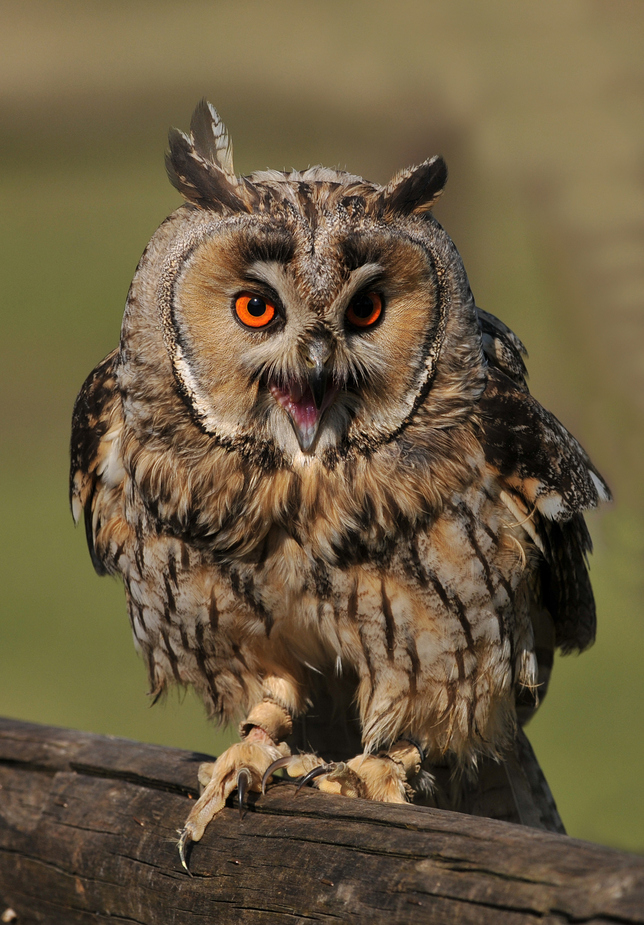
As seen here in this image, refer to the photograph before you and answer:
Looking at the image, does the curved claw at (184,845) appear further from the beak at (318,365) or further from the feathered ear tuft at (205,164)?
the feathered ear tuft at (205,164)

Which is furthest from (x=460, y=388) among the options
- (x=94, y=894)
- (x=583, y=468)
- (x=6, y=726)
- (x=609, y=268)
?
(x=609, y=268)

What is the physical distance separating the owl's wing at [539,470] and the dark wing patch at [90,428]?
29.1 inches

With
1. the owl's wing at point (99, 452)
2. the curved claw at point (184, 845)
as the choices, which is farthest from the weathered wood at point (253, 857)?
the owl's wing at point (99, 452)

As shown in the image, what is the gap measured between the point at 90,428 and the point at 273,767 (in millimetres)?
757

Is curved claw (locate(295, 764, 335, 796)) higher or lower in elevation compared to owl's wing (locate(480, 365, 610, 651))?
lower

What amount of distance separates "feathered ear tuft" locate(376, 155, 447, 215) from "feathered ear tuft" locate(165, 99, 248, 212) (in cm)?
23

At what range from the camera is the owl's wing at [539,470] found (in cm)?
165

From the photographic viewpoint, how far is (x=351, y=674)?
183cm

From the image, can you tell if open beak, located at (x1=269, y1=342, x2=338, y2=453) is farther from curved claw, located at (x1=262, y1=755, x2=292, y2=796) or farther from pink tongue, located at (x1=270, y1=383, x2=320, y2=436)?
curved claw, located at (x1=262, y1=755, x2=292, y2=796)

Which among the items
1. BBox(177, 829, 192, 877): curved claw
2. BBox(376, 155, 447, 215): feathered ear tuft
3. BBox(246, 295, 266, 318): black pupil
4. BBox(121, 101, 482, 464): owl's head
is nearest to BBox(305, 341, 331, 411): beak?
BBox(121, 101, 482, 464): owl's head

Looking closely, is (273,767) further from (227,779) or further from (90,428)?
(90,428)

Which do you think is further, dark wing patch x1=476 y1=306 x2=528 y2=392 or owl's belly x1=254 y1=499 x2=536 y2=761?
dark wing patch x1=476 y1=306 x2=528 y2=392

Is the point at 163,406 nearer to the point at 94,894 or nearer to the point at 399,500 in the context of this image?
the point at 399,500

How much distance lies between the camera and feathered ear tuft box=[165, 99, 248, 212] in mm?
1511
